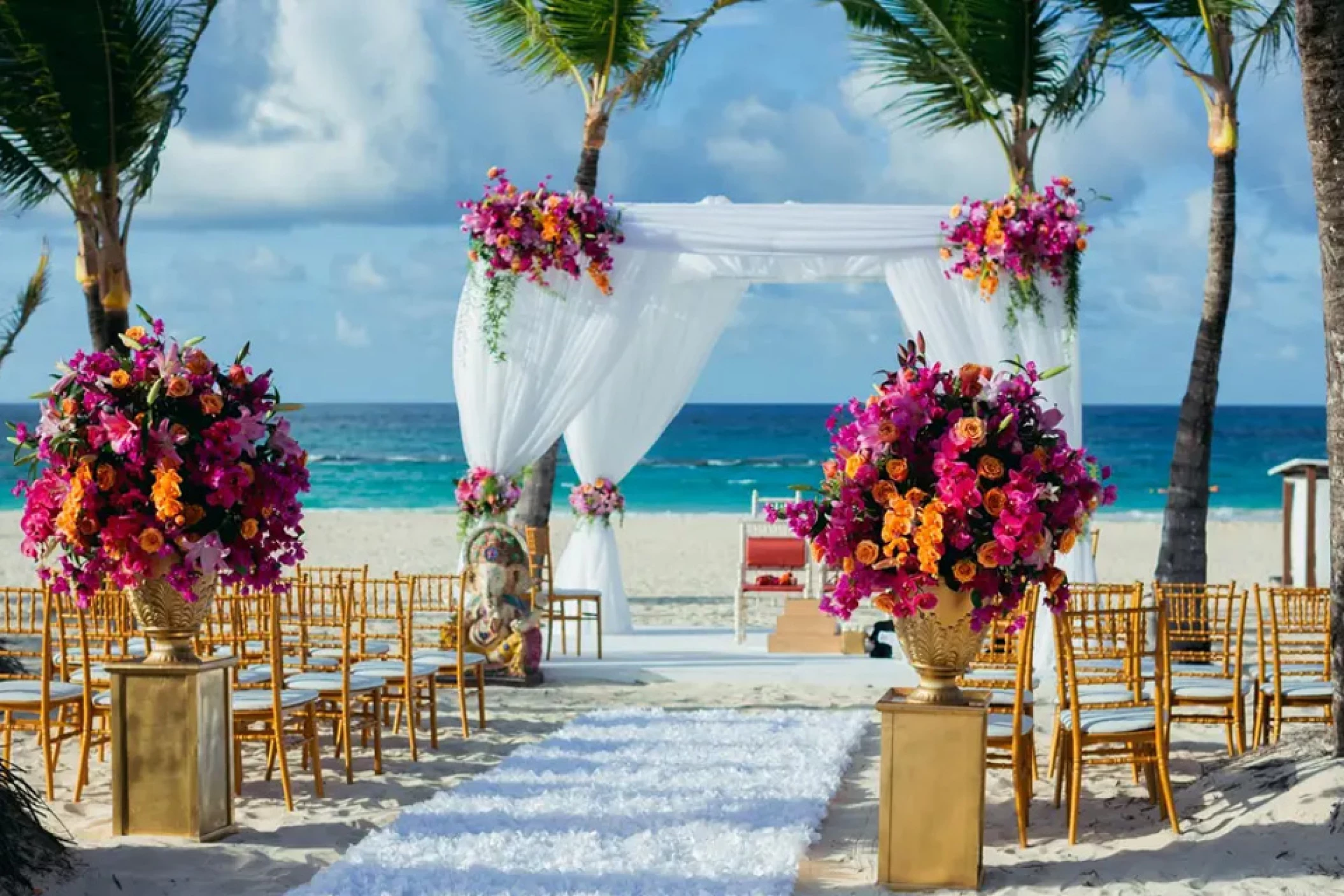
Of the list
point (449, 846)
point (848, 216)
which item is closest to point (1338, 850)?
point (449, 846)

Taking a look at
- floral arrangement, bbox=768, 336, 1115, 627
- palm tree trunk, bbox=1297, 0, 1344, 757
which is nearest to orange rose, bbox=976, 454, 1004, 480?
floral arrangement, bbox=768, 336, 1115, 627

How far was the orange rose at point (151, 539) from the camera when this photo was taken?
5.69m

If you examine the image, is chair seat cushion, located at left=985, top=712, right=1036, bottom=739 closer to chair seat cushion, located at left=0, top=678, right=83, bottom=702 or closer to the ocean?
chair seat cushion, located at left=0, top=678, right=83, bottom=702

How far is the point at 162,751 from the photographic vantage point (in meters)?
5.89

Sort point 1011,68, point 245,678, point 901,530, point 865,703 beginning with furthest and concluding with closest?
point 1011,68
point 865,703
point 245,678
point 901,530

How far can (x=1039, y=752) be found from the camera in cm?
800

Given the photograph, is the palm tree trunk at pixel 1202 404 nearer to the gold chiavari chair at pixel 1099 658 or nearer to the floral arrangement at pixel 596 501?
the gold chiavari chair at pixel 1099 658

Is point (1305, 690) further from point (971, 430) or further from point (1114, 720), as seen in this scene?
point (971, 430)

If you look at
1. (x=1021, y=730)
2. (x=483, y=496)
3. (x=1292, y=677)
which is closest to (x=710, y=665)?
(x=483, y=496)

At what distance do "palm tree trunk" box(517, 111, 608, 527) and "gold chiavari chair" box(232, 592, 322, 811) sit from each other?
4906 millimetres

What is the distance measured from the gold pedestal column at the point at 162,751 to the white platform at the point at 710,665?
468cm

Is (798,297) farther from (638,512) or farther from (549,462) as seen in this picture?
(549,462)

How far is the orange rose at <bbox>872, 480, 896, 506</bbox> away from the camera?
17.3 feet

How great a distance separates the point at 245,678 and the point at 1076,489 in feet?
12.1
